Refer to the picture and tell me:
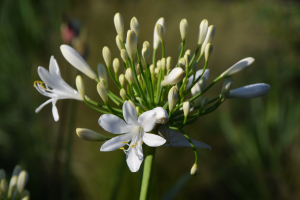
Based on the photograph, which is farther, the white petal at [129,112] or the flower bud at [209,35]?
the flower bud at [209,35]

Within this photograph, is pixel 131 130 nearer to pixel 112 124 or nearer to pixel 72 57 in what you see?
Answer: pixel 112 124

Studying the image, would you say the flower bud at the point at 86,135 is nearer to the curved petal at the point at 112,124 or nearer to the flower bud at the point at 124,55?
the curved petal at the point at 112,124

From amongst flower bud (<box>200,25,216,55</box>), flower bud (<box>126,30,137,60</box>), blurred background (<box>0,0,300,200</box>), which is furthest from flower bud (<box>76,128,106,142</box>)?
blurred background (<box>0,0,300,200</box>)

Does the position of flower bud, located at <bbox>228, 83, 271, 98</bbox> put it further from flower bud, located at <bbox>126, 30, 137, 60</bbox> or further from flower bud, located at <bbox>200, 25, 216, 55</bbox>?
flower bud, located at <bbox>126, 30, 137, 60</bbox>

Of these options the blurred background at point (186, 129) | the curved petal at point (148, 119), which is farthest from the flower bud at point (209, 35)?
the blurred background at point (186, 129)

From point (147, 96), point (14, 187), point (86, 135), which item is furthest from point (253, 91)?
point (14, 187)

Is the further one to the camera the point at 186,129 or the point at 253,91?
the point at 186,129
